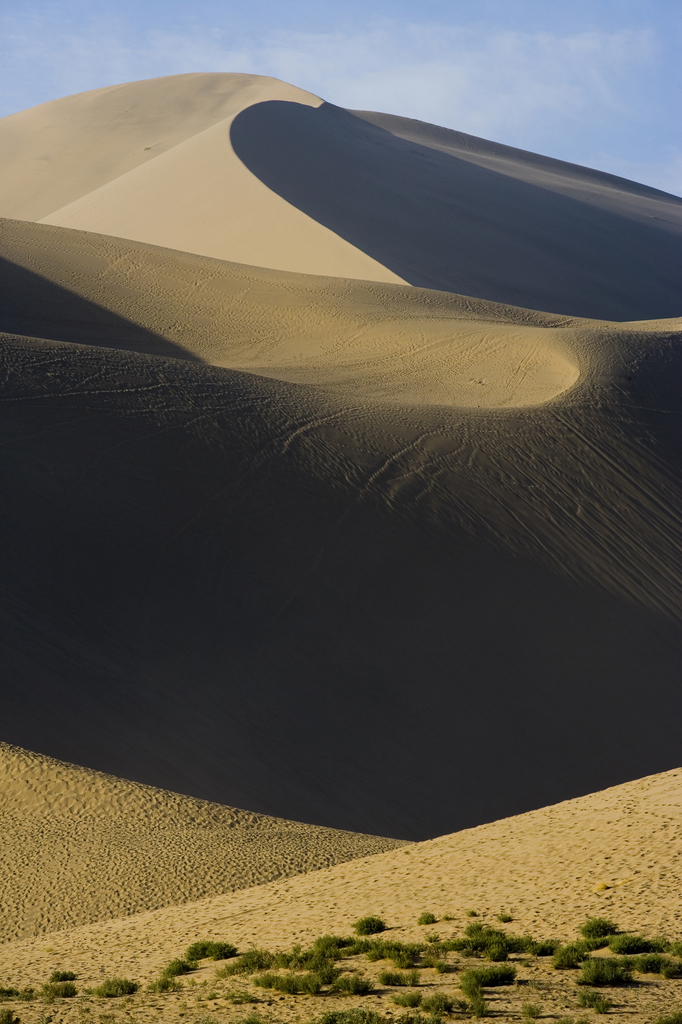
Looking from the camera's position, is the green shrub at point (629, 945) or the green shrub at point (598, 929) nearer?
the green shrub at point (629, 945)

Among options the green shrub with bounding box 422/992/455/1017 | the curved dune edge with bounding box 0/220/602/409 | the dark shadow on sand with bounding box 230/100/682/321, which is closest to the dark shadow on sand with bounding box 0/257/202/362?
the curved dune edge with bounding box 0/220/602/409

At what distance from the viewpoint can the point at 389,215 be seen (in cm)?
A: 3728

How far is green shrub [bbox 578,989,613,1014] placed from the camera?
432 centimetres

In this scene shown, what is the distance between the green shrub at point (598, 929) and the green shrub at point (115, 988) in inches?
94.8

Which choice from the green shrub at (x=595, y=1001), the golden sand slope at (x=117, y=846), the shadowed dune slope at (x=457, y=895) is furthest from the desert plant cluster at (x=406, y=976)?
the golden sand slope at (x=117, y=846)

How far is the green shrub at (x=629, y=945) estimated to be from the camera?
4.89 m

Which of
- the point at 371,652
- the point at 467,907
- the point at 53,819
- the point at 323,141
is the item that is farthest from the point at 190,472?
the point at 323,141

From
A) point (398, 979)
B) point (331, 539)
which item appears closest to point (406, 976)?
point (398, 979)

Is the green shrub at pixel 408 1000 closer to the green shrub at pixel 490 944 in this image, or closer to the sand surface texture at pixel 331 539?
the green shrub at pixel 490 944

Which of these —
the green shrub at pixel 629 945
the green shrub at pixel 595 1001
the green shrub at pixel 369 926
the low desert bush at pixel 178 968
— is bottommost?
the green shrub at pixel 595 1001

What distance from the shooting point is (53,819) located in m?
7.74

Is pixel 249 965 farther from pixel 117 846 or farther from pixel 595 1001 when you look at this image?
pixel 117 846

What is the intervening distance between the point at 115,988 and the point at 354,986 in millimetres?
1218

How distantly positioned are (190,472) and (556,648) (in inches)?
225
